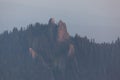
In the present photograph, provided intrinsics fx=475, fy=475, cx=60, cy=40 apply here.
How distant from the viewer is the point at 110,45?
12539 millimetres

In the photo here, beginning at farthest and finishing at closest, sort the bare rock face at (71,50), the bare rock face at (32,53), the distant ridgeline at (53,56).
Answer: the bare rock face at (71,50), the bare rock face at (32,53), the distant ridgeline at (53,56)

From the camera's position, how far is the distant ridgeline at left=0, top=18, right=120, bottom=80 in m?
12.4

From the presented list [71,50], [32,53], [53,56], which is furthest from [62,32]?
[32,53]

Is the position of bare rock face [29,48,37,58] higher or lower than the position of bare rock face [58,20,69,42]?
lower

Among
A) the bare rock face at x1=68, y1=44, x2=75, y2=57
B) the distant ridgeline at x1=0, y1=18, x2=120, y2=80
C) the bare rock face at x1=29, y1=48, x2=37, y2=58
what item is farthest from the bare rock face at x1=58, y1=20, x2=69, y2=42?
the bare rock face at x1=29, y1=48, x2=37, y2=58

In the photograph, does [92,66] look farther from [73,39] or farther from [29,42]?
[29,42]

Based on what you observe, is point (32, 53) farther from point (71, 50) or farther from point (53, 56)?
point (71, 50)

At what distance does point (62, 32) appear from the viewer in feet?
43.0

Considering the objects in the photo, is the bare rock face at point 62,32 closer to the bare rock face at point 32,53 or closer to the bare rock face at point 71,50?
the bare rock face at point 71,50

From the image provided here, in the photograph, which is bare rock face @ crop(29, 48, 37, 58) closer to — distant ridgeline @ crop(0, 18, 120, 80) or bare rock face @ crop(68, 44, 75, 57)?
distant ridgeline @ crop(0, 18, 120, 80)

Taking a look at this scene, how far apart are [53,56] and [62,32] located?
793mm

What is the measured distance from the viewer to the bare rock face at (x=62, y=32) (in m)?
12.8

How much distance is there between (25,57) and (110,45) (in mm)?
2344

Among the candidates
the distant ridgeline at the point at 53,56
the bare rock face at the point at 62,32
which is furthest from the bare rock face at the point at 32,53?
the bare rock face at the point at 62,32
